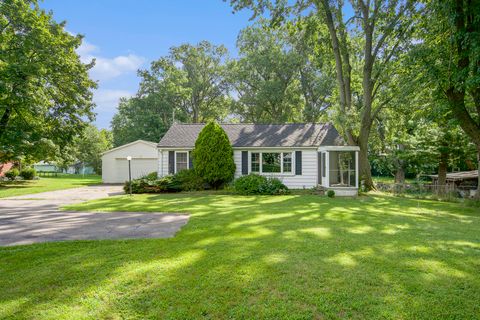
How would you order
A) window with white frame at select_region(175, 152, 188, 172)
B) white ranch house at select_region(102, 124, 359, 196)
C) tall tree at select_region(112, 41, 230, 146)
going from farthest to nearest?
tall tree at select_region(112, 41, 230, 146) < window with white frame at select_region(175, 152, 188, 172) < white ranch house at select_region(102, 124, 359, 196)

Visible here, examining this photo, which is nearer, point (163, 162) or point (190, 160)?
point (190, 160)

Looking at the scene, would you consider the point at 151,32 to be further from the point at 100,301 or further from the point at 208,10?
the point at 100,301

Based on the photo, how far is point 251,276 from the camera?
12.1 feet

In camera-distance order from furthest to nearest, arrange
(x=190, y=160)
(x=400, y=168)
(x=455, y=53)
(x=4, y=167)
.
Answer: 1. (x=4, y=167)
2. (x=400, y=168)
3. (x=190, y=160)
4. (x=455, y=53)

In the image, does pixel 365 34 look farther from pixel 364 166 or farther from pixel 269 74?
pixel 269 74

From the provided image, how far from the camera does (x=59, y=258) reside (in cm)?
453

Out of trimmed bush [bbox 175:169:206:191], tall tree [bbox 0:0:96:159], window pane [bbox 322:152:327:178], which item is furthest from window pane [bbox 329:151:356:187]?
tall tree [bbox 0:0:96:159]

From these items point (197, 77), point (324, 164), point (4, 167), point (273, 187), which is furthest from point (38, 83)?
point (197, 77)

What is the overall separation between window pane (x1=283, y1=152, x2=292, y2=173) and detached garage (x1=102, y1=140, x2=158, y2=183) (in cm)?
1181

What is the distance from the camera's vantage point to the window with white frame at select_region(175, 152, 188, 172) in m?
17.2

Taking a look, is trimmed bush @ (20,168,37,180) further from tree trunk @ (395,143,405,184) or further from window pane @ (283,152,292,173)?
tree trunk @ (395,143,405,184)

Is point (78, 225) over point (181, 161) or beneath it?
beneath

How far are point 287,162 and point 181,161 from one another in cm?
621

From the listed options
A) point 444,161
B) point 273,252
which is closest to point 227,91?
point 444,161
